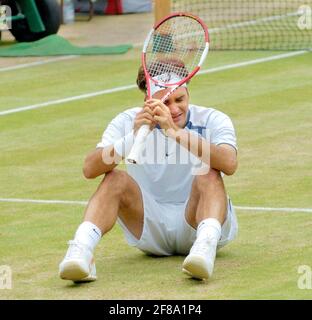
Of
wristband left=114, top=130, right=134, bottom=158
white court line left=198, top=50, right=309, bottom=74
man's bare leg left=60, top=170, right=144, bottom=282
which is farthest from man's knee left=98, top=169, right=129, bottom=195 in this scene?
white court line left=198, top=50, right=309, bottom=74

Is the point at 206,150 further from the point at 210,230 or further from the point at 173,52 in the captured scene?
the point at 173,52

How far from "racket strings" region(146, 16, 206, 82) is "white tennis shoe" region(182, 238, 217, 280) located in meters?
1.17

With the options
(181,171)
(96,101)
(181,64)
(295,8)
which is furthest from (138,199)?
(295,8)

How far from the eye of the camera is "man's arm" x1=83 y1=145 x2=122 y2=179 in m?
7.97

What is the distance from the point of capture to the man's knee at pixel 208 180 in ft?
25.9

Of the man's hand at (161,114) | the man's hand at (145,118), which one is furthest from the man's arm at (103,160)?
the man's hand at (161,114)

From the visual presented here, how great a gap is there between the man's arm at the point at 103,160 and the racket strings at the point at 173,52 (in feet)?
2.19

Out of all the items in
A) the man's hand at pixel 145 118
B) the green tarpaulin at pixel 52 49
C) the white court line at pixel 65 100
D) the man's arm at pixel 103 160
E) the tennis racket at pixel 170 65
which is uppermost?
Result: the tennis racket at pixel 170 65

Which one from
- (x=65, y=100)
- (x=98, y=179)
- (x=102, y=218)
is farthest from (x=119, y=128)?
(x=65, y=100)

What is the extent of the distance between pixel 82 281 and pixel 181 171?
964mm

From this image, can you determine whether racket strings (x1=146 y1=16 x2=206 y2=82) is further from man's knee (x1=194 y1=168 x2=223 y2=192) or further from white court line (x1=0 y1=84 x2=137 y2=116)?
white court line (x1=0 y1=84 x2=137 y2=116)

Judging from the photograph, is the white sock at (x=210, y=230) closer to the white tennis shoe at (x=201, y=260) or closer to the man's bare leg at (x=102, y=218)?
the white tennis shoe at (x=201, y=260)

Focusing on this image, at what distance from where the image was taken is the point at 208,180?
7.92m

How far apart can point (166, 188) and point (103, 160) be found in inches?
19.7
